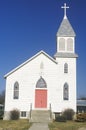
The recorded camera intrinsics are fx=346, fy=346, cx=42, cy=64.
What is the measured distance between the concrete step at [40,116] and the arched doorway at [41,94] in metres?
1.02

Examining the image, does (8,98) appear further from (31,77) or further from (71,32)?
(71,32)

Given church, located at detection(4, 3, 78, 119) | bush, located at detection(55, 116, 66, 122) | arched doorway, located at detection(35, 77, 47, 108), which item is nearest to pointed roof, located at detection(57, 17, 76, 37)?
church, located at detection(4, 3, 78, 119)

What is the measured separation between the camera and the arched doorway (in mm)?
41594

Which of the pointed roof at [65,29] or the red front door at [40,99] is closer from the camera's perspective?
the red front door at [40,99]

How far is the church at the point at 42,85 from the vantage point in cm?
4153

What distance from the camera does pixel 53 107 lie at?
41469mm

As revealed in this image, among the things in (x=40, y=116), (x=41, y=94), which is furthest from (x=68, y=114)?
(x=41, y=94)

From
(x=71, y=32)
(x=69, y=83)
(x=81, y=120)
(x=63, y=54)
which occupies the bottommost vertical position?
(x=81, y=120)

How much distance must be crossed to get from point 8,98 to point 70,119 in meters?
7.83

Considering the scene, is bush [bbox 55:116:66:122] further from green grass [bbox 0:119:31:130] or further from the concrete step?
green grass [bbox 0:119:31:130]

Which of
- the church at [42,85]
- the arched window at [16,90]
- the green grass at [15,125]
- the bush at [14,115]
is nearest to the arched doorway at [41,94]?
the church at [42,85]

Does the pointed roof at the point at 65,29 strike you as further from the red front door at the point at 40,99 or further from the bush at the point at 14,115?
the bush at the point at 14,115

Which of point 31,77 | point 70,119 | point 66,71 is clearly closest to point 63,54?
point 66,71

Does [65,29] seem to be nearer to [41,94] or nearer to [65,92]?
[65,92]
